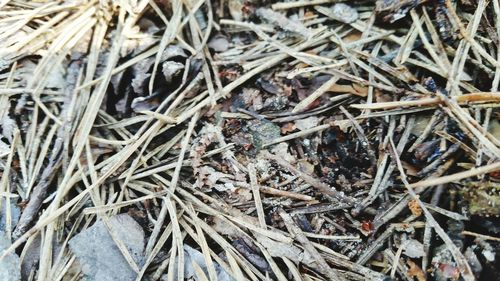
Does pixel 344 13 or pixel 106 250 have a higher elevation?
pixel 344 13

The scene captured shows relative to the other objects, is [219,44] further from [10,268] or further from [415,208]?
[10,268]

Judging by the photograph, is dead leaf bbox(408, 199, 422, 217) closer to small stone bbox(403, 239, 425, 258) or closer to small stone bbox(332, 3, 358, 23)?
small stone bbox(403, 239, 425, 258)

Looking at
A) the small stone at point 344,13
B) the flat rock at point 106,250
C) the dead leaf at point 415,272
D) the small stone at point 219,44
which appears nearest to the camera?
the dead leaf at point 415,272

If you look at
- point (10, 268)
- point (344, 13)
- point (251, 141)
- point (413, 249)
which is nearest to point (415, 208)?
point (413, 249)

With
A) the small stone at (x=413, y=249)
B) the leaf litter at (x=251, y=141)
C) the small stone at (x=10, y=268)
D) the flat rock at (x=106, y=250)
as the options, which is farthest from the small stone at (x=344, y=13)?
the small stone at (x=10, y=268)

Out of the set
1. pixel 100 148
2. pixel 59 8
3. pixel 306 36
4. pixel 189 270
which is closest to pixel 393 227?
pixel 189 270

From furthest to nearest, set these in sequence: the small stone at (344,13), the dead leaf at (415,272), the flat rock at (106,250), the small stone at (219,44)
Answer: the small stone at (219,44) → the small stone at (344,13) → the flat rock at (106,250) → the dead leaf at (415,272)

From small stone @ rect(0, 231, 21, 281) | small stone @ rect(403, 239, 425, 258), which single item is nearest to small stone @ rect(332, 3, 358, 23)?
small stone @ rect(403, 239, 425, 258)

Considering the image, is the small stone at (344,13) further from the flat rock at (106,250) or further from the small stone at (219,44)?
the flat rock at (106,250)
